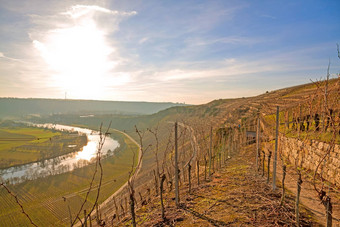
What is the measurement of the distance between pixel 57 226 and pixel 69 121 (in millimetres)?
157903

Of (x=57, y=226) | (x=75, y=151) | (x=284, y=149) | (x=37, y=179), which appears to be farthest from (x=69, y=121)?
(x=284, y=149)

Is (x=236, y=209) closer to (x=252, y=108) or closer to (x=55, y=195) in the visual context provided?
(x=252, y=108)

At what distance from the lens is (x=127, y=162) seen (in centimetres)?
6231

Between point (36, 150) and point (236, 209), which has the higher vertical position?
Result: point (236, 209)

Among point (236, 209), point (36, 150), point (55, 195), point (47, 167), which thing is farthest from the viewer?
point (36, 150)

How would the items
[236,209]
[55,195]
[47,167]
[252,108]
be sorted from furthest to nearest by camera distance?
1. [47,167]
2. [55,195]
3. [252,108]
4. [236,209]

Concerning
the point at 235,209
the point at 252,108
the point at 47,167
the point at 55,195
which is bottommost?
the point at 55,195

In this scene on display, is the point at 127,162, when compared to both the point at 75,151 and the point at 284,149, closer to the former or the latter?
the point at 75,151

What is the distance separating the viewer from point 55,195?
143 ft

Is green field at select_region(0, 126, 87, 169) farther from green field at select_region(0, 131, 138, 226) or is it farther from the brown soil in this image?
the brown soil

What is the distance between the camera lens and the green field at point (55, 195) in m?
34.5

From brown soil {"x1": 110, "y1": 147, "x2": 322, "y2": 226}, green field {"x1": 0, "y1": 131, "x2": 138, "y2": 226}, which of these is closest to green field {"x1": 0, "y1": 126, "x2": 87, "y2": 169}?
green field {"x1": 0, "y1": 131, "x2": 138, "y2": 226}

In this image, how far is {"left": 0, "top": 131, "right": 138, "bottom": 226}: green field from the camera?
34500 millimetres

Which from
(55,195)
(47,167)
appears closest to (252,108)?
(55,195)
